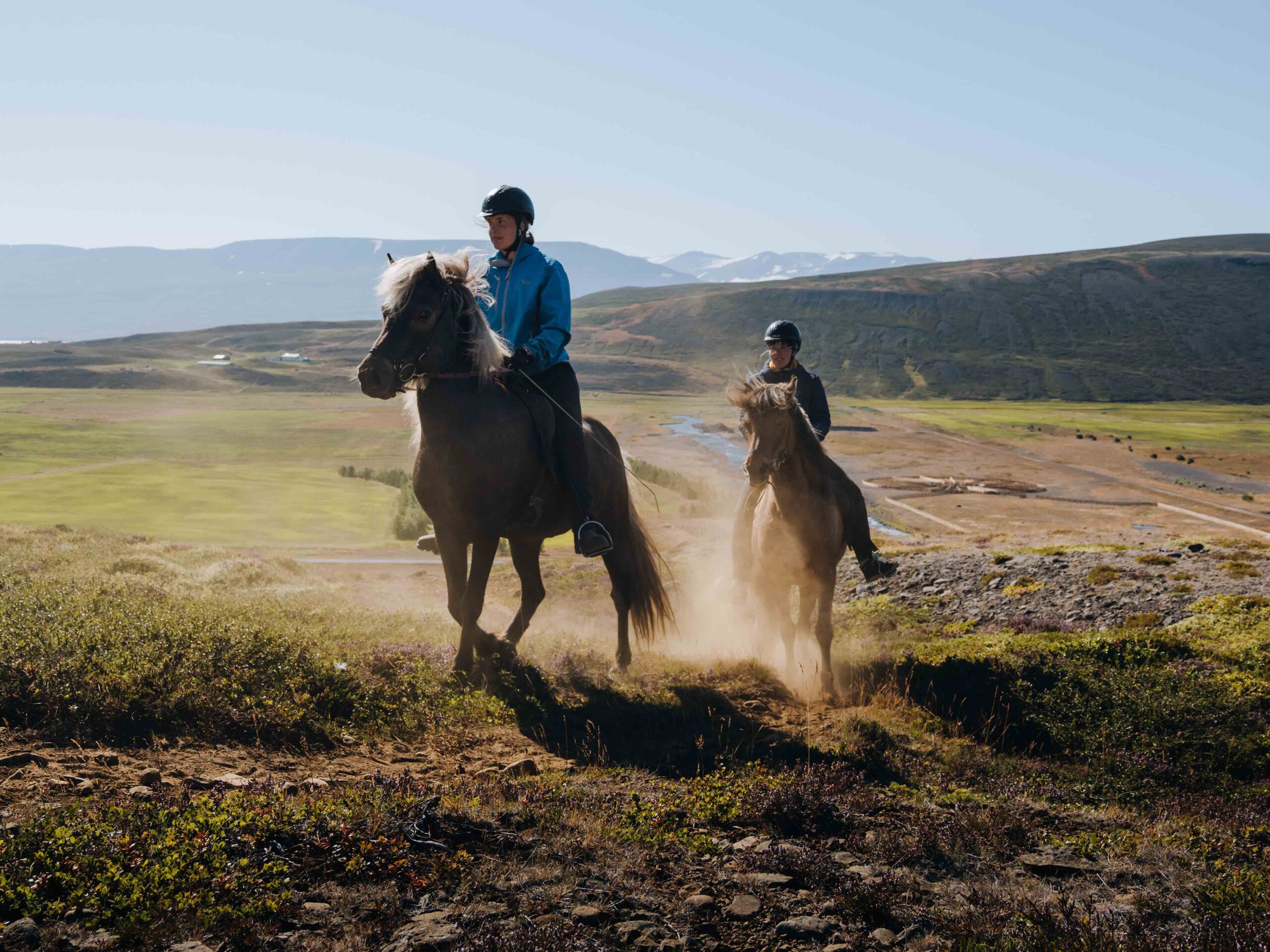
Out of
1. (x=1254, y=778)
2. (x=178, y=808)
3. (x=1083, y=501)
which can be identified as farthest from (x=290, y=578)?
(x=1083, y=501)

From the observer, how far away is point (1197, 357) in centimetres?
15950

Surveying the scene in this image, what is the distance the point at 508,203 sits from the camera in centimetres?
842

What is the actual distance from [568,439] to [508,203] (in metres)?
2.50

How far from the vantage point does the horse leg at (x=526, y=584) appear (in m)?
9.52

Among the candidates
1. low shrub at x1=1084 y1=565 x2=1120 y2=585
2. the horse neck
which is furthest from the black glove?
low shrub at x1=1084 y1=565 x2=1120 y2=585

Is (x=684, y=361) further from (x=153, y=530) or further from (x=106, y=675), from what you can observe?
(x=106, y=675)

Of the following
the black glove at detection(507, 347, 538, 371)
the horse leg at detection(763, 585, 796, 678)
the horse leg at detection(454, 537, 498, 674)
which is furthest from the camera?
the horse leg at detection(763, 585, 796, 678)

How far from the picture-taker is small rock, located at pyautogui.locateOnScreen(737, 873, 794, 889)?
465 cm

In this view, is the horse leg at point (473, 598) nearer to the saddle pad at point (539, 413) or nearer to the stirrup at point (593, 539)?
the stirrup at point (593, 539)

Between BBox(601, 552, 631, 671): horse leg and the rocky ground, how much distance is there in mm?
6919

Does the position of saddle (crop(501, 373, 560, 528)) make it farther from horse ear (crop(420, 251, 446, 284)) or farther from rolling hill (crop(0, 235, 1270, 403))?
rolling hill (crop(0, 235, 1270, 403))

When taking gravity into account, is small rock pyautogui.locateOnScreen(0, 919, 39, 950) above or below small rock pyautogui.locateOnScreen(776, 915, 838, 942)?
above

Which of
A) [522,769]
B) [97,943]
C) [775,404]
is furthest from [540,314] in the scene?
[97,943]

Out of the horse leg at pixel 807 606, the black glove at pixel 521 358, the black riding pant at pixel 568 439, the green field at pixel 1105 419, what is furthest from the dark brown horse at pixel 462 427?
the green field at pixel 1105 419
